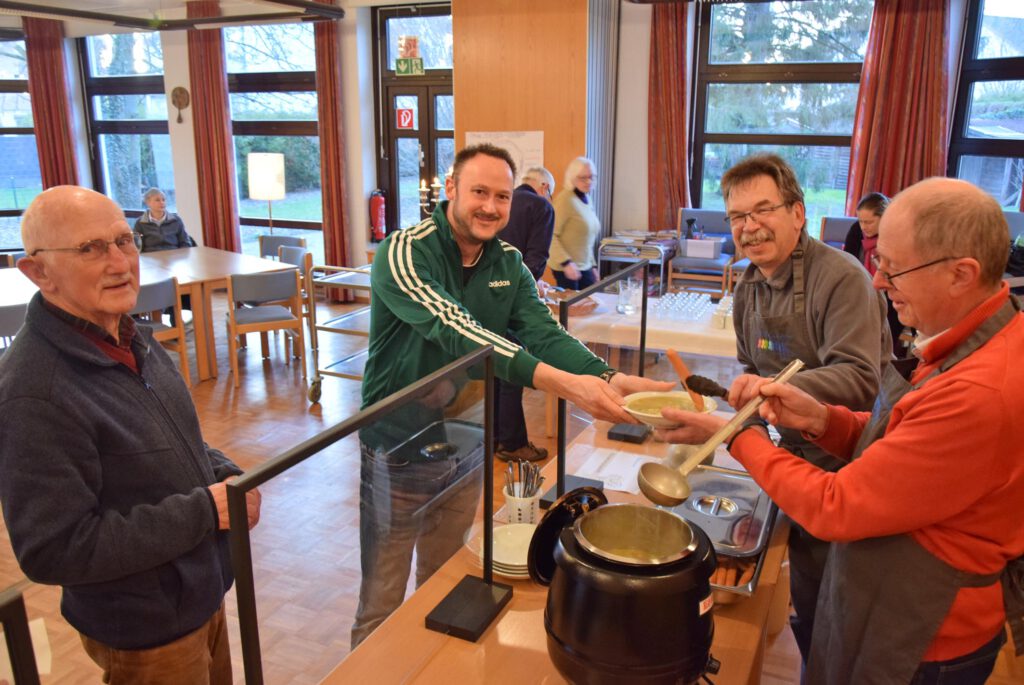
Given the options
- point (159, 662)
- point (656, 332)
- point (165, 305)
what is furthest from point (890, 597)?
point (165, 305)

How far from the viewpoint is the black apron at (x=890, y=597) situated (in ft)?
3.78

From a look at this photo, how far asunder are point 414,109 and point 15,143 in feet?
16.5

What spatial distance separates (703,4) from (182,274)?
491 cm

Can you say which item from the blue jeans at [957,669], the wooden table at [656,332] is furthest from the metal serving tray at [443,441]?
the wooden table at [656,332]

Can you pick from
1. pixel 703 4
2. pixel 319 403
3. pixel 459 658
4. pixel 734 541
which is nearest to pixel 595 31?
pixel 703 4

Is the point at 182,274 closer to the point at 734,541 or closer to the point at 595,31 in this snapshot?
the point at 595,31

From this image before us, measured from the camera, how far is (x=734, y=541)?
5.20 ft

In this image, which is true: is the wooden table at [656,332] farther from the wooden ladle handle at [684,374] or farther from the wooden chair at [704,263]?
the wooden chair at [704,263]

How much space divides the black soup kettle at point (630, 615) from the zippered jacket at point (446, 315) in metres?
0.66

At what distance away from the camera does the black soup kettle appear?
99 centimetres

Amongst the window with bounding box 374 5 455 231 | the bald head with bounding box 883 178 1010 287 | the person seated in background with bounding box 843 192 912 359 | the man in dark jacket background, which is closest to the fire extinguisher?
the window with bounding box 374 5 455 231

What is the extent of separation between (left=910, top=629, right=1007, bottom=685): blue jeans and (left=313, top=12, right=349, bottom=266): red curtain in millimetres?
7050

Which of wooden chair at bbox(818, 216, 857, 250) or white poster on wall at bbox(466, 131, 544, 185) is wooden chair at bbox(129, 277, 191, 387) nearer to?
white poster on wall at bbox(466, 131, 544, 185)

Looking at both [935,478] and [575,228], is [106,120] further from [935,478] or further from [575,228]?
[935,478]
